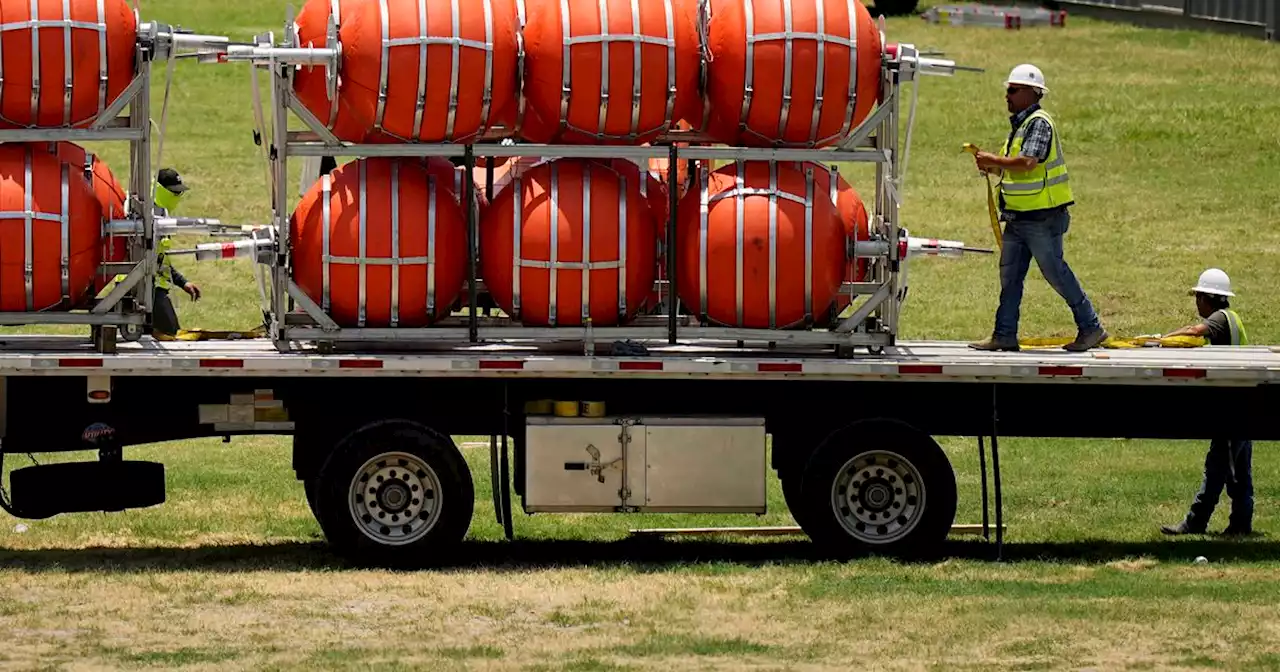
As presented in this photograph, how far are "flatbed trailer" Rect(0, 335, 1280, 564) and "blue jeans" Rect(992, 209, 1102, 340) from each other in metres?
0.48

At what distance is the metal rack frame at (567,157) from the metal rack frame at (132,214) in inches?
18.7

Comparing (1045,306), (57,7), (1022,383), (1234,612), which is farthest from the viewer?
(1045,306)

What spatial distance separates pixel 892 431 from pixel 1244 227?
17.3 metres

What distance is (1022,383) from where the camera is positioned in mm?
13539

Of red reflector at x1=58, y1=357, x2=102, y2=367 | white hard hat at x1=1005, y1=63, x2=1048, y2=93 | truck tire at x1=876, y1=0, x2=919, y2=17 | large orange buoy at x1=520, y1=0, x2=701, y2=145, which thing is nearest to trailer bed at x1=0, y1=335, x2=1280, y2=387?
red reflector at x1=58, y1=357, x2=102, y2=367

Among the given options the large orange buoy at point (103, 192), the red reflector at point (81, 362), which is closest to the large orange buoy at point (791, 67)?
the large orange buoy at point (103, 192)

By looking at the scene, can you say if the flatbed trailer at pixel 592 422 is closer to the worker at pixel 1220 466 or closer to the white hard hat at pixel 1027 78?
the worker at pixel 1220 466

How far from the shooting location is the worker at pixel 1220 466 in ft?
48.8

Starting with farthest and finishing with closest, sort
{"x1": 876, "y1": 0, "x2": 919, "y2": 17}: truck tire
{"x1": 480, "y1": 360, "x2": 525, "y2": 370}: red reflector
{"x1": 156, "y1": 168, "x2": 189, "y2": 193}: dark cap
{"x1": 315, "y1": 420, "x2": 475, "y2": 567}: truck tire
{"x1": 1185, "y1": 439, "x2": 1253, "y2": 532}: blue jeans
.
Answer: {"x1": 876, "y1": 0, "x2": 919, "y2": 17}: truck tire
{"x1": 156, "y1": 168, "x2": 189, "y2": 193}: dark cap
{"x1": 1185, "y1": 439, "x2": 1253, "y2": 532}: blue jeans
{"x1": 315, "y1": 420, "x2": 475, "y2": 567}: truck tire
{"x1": 480, "y1": 360, "x2": 525, "y2": 370}: red reflector

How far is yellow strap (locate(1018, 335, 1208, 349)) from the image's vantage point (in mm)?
14445

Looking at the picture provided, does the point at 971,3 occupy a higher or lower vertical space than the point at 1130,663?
higher

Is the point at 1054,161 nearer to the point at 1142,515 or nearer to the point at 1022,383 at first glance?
the point at 1022,383

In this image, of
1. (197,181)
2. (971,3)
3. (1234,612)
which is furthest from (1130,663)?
(971,3)

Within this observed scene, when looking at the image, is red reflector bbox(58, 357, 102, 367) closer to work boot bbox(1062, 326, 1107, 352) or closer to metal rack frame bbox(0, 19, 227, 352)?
metal rack frame bbox(0, 19, 227, 352)
